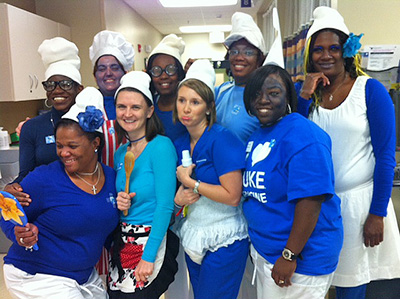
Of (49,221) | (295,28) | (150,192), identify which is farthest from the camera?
(295,28)

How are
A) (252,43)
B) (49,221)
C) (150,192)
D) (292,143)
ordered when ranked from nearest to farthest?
(292,143) → (49,221) → (150,192) → (252,43)

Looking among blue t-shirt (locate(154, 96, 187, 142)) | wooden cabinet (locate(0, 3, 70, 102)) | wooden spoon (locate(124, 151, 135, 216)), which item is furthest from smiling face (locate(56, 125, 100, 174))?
wooden cabinet (locate(0, 3, 70, 102))

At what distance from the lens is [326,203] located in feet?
4.15

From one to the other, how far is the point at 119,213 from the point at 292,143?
779mm

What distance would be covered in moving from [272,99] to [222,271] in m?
0.73

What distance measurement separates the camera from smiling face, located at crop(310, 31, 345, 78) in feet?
4.85

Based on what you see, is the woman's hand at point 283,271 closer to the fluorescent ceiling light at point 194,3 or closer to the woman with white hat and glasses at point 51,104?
the woman with white hat and glasses at point 51,104

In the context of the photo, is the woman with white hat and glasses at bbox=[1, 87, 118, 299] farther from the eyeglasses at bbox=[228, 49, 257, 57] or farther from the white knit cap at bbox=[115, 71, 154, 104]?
the eyeglasses at bbox=[228, 49, 257, 57]

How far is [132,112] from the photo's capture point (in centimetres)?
151

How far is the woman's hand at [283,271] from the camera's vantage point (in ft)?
4.00

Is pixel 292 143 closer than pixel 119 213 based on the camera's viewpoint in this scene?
Yes

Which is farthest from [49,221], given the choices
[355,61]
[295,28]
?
[295,28]

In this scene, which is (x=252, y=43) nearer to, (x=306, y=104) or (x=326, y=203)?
(x=306, y=104)

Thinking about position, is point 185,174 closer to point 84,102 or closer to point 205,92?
point 205,92
